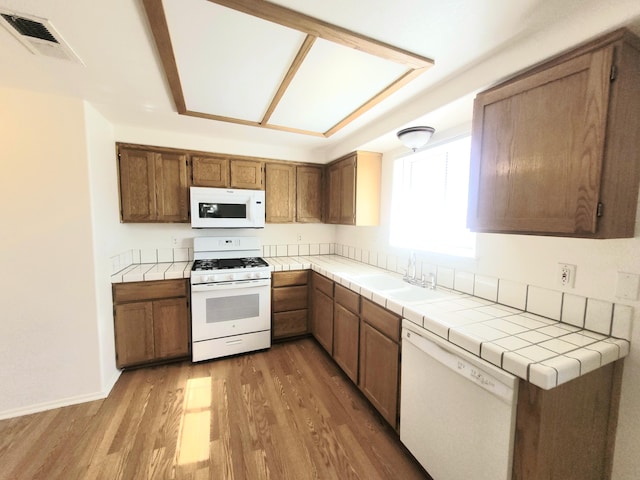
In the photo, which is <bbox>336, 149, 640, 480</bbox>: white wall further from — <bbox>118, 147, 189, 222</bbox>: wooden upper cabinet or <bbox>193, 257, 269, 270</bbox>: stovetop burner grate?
<bbox>118, 147, 189, 222</bbox>: wooden upper cabinet

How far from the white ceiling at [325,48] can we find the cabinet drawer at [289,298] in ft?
5.85

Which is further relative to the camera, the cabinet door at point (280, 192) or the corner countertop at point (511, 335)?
the cabinet door at point (280, 192)

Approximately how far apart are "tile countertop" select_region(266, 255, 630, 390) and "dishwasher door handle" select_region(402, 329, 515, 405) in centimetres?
6

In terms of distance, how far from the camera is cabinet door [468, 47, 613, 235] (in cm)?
98

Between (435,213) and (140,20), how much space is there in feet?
7.22

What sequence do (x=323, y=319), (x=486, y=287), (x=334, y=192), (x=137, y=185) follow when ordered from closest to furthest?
1. (x=486, y=287)
2. (x=137, y=185)
3. (x=323, y=319)
4. (x=334, y=192)

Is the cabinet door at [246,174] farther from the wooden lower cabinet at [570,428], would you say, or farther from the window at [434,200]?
the wooden lower cabinet at [570,428]

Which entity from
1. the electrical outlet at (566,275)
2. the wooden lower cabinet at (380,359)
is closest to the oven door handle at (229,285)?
the wooden lower cabinet at (380,359)

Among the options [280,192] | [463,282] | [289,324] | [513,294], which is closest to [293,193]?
[280,192]

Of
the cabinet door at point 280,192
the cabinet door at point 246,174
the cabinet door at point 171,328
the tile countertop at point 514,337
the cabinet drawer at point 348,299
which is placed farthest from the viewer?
the cabinet door at point 280,192

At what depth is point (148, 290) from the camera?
237 centimetres

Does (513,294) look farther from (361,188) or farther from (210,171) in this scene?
(210,171)

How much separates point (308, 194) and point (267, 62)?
1.93 meters

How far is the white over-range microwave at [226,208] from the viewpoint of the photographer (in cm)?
271
